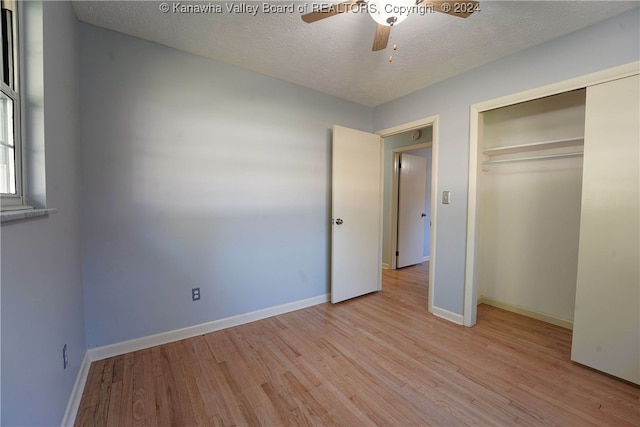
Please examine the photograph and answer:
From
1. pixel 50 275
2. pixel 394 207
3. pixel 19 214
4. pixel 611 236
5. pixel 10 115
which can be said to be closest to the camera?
pixel 19 214

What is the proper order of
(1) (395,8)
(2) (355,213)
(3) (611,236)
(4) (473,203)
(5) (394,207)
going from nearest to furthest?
(1) (395,8)
(3) (611,236)
(4) (473,203)
(2) (355,213)
(5) (394,207)

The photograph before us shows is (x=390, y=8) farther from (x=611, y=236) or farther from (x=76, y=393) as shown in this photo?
(x=76, y=393)

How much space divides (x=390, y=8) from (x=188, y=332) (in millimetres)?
2674

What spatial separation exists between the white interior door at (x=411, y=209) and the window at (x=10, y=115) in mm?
4171

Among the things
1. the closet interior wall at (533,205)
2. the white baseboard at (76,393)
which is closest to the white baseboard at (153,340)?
the white baseboard at (76,393)

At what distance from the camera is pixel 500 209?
2.80m

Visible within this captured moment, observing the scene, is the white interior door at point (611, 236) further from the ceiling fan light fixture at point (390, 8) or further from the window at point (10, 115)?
the window at point (10, 115)

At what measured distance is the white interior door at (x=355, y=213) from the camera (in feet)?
9.23

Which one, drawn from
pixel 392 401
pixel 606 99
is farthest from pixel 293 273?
pixel 606 99

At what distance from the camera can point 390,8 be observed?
1263 mm

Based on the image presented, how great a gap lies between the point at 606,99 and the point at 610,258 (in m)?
1.05

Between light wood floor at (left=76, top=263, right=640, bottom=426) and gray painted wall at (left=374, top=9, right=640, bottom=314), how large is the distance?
2.11ft

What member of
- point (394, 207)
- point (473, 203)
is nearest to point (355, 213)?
point (473, 203)

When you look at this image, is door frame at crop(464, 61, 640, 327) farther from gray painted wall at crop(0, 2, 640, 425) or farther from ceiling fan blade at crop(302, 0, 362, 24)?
ceiling fan blade at crop(302, 0, 362, 24)
